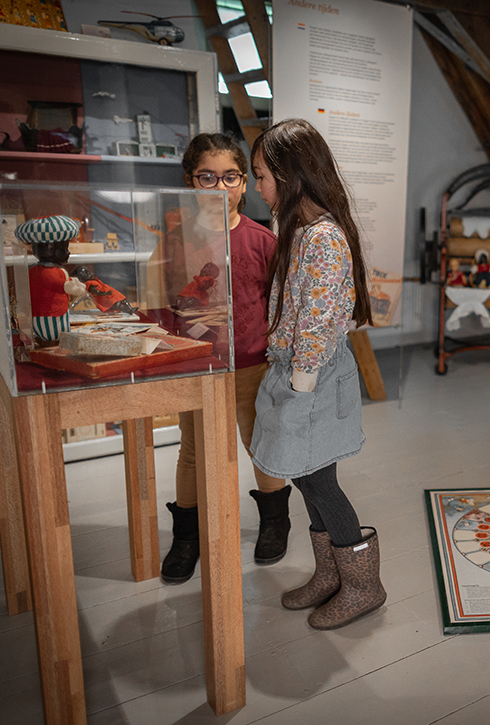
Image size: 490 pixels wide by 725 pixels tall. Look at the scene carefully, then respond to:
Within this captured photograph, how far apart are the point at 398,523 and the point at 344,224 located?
122cm

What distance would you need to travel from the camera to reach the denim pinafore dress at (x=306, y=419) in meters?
1.30

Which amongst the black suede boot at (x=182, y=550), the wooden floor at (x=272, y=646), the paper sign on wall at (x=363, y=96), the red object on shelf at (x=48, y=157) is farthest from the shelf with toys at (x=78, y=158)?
the black suede boot at (x=182, y=550)

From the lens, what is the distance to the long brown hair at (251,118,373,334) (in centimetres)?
126

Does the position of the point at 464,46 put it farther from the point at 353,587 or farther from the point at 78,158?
the point at 353,587

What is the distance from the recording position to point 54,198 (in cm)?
100

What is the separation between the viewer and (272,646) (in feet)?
4.73

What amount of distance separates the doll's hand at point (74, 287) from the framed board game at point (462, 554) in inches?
49.1

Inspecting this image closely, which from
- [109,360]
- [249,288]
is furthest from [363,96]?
[109,360]

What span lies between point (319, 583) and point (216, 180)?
1.16 metres

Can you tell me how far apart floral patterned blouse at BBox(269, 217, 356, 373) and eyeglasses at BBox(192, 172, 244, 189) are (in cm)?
41

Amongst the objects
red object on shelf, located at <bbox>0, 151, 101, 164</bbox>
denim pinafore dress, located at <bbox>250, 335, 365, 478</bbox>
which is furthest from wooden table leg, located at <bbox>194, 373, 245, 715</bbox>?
red object on shelf, located at <bbox>0, 151, 101, 164</bbox>

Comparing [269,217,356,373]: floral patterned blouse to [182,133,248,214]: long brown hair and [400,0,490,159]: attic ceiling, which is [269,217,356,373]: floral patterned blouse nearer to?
[182,133,248,214]: long brown hair

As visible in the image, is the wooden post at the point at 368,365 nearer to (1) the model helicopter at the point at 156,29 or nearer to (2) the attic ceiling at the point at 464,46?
(1) the model helicopter at the point at 156,29

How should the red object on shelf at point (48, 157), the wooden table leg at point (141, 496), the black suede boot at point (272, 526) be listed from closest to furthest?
the wooden table leg at point (141, 496)
the black suede boot at point (272, 526)
the red object on shelf at point (48, 157)
